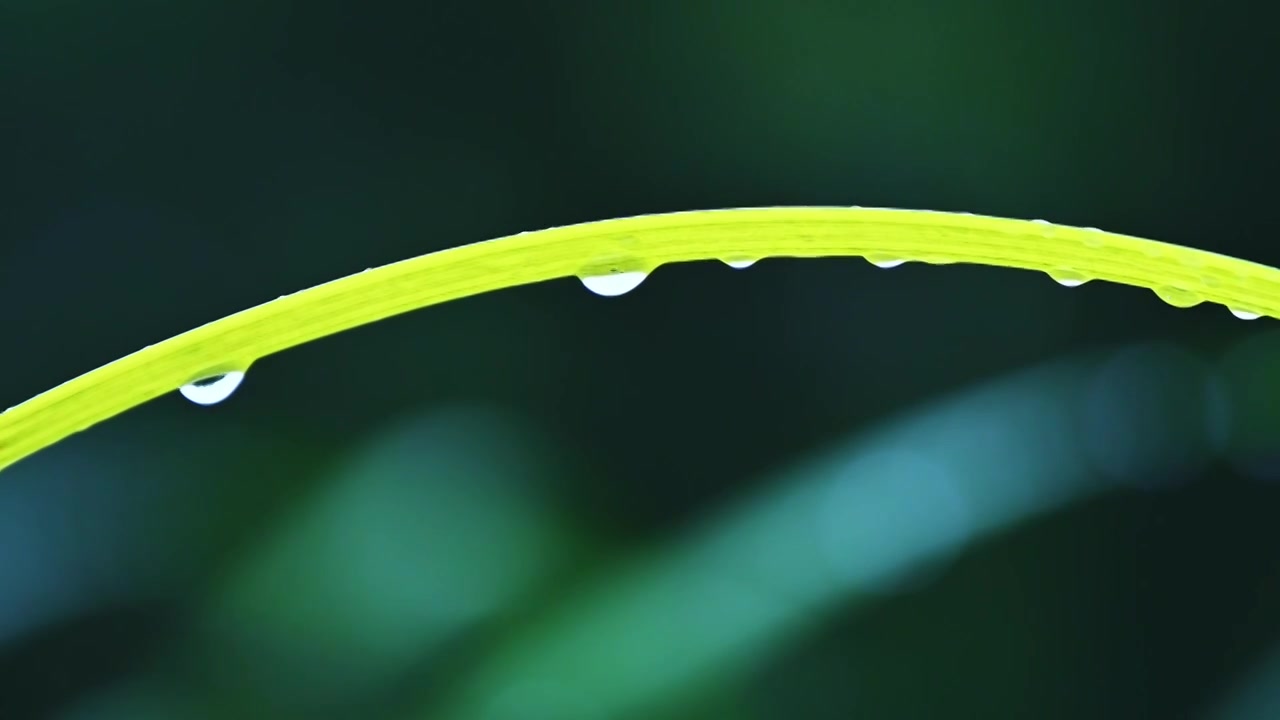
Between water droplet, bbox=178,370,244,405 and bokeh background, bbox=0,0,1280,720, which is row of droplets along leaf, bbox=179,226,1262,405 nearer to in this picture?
water droplet, bbox=178,370,244,405

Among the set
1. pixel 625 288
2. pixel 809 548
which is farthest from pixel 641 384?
pixel 625 288

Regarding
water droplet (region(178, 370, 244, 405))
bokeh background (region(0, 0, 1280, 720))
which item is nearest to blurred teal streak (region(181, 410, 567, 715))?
bokeh background (region(0, 0, 1280, 720))

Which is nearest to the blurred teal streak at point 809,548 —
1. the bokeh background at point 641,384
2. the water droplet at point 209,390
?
the bokeh background at point 641,384

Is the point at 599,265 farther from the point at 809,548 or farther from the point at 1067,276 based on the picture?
the point at 809,548

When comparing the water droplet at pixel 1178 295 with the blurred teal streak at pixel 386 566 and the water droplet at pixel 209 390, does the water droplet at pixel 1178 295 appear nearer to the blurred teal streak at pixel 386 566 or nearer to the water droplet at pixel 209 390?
the water droplet at pixel 209 390

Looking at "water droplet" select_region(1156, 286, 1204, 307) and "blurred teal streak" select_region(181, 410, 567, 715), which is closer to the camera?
"water droplet" select_region(1156, 286, 1204, 307)

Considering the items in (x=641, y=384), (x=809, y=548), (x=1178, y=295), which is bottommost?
(x=1178, y=295)

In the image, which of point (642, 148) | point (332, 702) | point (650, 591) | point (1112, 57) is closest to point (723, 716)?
point (650, 591)
